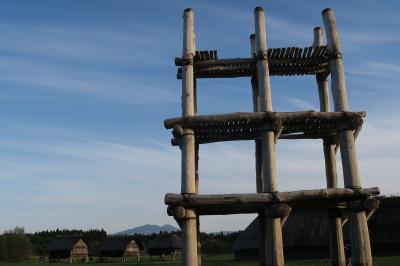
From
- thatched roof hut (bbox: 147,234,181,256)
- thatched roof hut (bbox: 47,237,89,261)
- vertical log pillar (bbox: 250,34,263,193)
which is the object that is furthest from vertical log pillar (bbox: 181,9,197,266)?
thatched roof hut (bbox: 47,237,89,261)

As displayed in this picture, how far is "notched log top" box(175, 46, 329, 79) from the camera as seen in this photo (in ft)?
48.5

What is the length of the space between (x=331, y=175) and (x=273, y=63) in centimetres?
438

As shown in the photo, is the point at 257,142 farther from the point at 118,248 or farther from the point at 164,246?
the point at 118,248

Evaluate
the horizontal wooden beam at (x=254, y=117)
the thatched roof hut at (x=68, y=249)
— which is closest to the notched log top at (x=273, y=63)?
the horizontal wooden beam at (x=254, y=117)

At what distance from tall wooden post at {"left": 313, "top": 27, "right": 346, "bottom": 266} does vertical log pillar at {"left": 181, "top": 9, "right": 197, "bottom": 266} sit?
472 centimetres

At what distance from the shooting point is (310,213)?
44219 millimetres

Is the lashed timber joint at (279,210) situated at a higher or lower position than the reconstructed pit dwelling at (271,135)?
lower

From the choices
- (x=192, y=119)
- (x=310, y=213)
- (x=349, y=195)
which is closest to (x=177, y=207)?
(x=192, y=119)

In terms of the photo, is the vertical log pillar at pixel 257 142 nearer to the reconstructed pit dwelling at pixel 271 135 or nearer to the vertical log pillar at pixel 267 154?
the reconstructed pit dwelling at pixel 271 135

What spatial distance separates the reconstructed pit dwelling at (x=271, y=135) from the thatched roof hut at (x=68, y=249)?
6054 centimetres

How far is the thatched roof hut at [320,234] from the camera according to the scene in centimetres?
3809

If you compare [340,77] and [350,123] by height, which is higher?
[340,77]

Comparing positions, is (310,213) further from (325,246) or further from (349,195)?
(349,195)

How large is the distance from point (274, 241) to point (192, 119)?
14.2 ft
